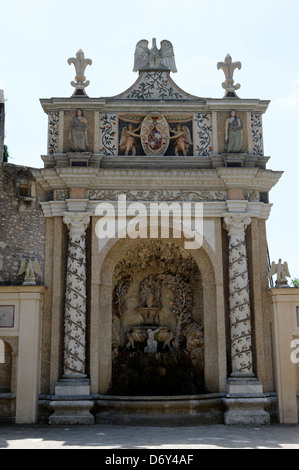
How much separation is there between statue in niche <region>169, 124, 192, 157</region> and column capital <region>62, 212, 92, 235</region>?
10.2 feet

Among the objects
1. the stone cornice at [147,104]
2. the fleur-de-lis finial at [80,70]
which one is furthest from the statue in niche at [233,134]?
the fleur-de-lis finial at [80,70]

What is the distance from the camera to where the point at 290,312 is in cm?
1527

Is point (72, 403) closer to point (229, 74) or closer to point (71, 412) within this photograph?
point (71, 412)

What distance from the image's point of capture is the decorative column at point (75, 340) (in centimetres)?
1441

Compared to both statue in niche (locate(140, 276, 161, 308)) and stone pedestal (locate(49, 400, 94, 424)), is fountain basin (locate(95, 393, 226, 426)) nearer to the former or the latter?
stone pedestal (locate(49, 400, 94, 424))

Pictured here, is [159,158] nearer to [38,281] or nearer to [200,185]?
[200,185]

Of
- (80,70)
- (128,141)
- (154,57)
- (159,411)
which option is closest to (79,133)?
(128,141)

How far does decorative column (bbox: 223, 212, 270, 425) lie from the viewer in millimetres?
14438

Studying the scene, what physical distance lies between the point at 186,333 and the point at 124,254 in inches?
109

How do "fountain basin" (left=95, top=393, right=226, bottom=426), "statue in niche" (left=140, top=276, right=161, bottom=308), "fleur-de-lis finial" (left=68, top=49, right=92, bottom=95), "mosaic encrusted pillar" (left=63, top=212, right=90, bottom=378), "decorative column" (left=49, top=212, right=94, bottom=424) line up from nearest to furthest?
"fountain basin" (left=95, top=393, right=226, bottom=426)
"decorative column" (left=49, top=212, right=94, bottom=424)
"mosaic encrusted pillar" (left=63, top=212, right=90, bottom=378)
"fleur-de-lis finial" (left=68, top=49, right=92, bottom=95)
"statue in niche" (left=140, top=276, right=161, bottom=308)

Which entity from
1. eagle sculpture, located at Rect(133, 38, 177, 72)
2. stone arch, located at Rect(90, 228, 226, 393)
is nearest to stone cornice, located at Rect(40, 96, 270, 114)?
→ eagle sculpture, located at Rect(133, 38, 177, 72)

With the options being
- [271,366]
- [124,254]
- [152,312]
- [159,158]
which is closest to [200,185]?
[159,158]

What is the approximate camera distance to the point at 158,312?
17250mm

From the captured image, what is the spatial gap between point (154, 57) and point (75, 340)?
27.1ft
